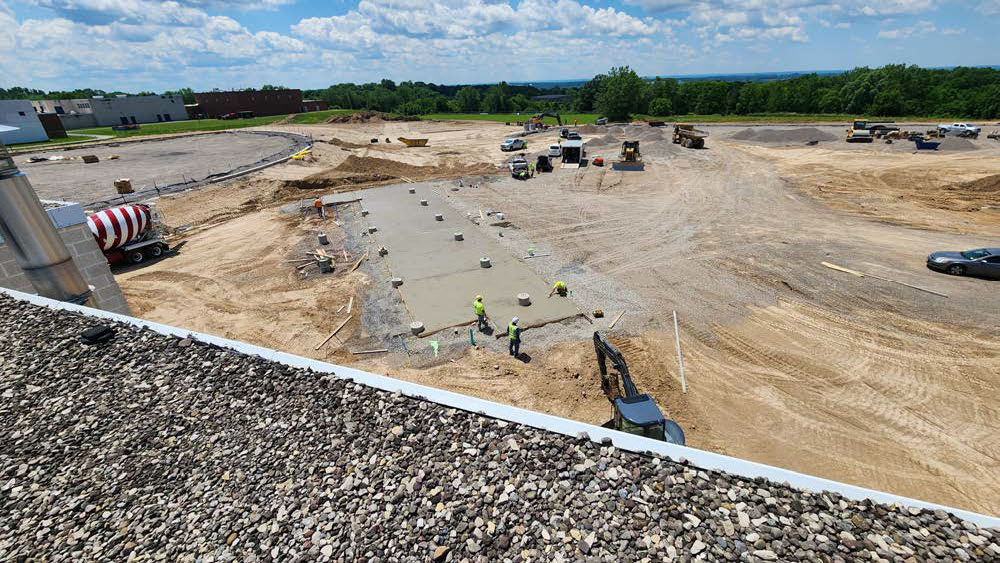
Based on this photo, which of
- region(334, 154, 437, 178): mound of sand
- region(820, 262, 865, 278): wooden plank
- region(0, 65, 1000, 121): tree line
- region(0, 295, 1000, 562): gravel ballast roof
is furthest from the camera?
region(0, 65, 1000, 121): tree line

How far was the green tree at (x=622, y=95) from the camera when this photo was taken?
270ft

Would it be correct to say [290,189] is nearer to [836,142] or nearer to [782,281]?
[782,281]

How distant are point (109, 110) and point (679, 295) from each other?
13015 centimetres

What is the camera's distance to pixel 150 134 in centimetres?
7950

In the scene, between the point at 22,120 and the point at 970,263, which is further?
the point at 22,120

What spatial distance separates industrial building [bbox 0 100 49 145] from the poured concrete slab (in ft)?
278

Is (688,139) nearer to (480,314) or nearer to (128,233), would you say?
(480,314)

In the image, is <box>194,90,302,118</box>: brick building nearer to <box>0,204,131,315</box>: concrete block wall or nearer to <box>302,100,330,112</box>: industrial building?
<box>302,100,330,112</box>: industrial building

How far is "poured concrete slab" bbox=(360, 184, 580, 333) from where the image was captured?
1598 centimetres

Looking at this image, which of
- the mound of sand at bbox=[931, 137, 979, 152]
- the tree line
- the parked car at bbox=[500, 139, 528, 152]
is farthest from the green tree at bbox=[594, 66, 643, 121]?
the mound of sand at bbox=[931, 137, 979, 152]

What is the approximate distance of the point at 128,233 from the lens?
2127 centimetres

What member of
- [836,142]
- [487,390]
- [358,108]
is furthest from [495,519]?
[358,108]

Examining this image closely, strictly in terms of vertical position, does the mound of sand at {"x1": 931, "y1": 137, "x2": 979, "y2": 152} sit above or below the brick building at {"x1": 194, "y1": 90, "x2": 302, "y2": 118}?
below

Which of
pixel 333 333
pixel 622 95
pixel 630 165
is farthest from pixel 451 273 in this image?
pixel 622 95
